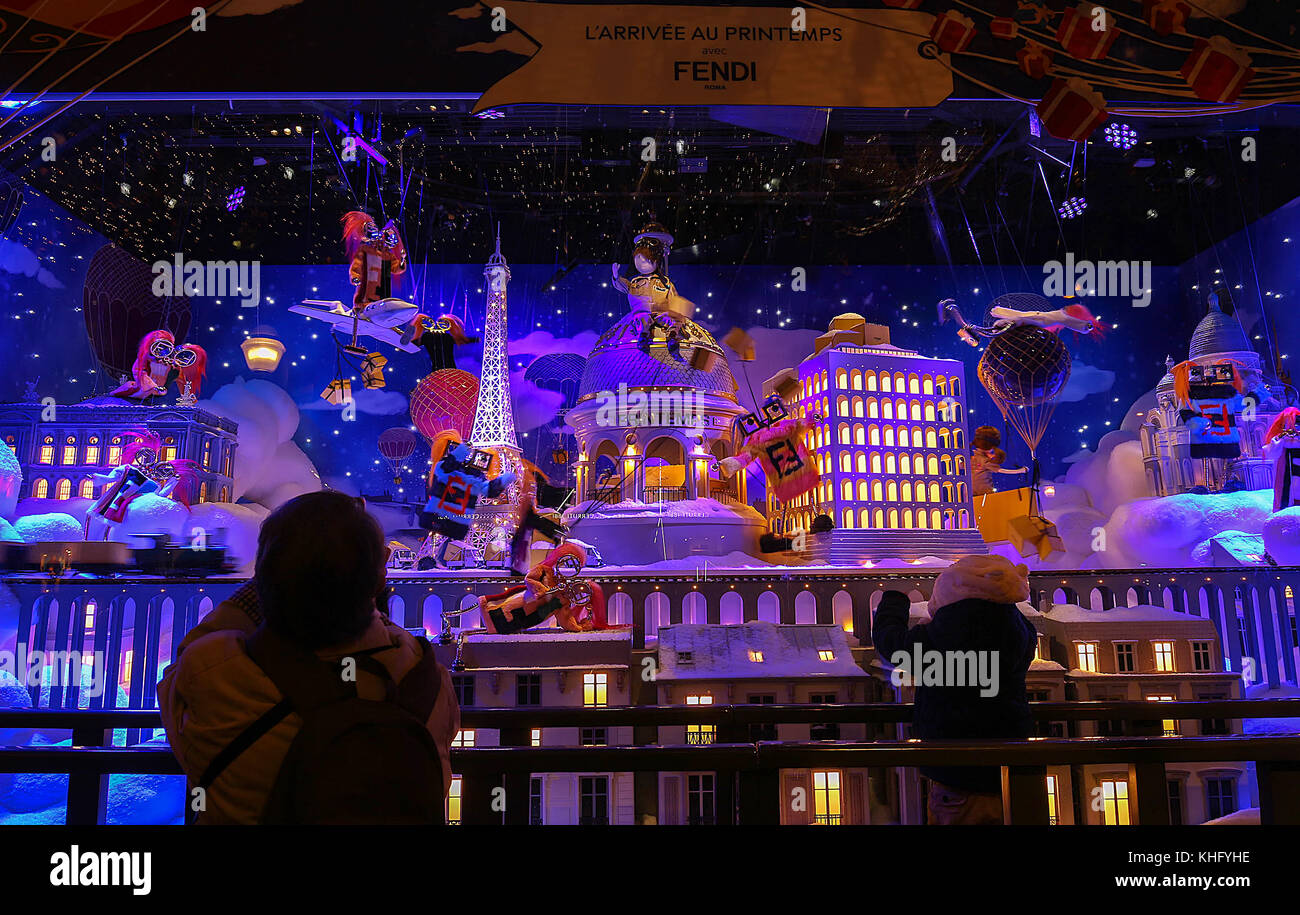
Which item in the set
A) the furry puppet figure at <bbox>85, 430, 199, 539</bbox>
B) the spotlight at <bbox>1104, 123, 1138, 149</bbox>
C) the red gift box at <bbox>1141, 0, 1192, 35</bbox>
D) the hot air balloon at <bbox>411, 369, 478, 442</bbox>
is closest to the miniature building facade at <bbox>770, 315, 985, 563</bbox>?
the spotlight at <bbox>1104, 123, 1138, 149</bbox>

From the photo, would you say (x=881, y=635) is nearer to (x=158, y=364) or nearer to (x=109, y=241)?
(x=158, y=364)

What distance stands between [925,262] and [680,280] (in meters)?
3.50

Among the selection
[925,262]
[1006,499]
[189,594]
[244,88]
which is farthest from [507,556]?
[925,262]

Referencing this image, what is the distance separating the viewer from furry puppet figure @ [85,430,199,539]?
23.1 feet

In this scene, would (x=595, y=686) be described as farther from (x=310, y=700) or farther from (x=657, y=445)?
(x=310, y=700)

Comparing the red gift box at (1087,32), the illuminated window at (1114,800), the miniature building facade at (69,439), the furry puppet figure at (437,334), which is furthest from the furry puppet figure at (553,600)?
the red gift box at (1087,32)

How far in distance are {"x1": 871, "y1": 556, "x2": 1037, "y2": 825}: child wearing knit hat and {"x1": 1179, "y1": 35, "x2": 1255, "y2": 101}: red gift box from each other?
3.18m

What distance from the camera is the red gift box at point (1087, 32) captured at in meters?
4.04

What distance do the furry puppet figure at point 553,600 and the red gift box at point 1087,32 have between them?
478 cm

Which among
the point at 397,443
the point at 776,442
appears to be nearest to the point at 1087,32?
the point at 776,442

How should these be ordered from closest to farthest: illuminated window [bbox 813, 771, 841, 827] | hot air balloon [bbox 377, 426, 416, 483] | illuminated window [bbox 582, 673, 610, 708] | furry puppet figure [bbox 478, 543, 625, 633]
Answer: illuminated window [bbox 813, 771, 841, 827] < illuminated window [bbox 582, 673, 610, 708] < furry puppet figure [bbox 478, 543, 625, 633] < hot air balloon [bbox 377, 426, 416, 483]

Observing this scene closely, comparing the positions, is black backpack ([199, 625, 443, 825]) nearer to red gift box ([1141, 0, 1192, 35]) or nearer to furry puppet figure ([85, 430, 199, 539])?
red gift box ([1141, 0, 1192, 35])

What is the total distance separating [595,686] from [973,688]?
3634mm

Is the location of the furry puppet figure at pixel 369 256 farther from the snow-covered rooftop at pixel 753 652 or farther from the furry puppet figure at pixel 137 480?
the snow-covered rooftop at pixel 753 652
